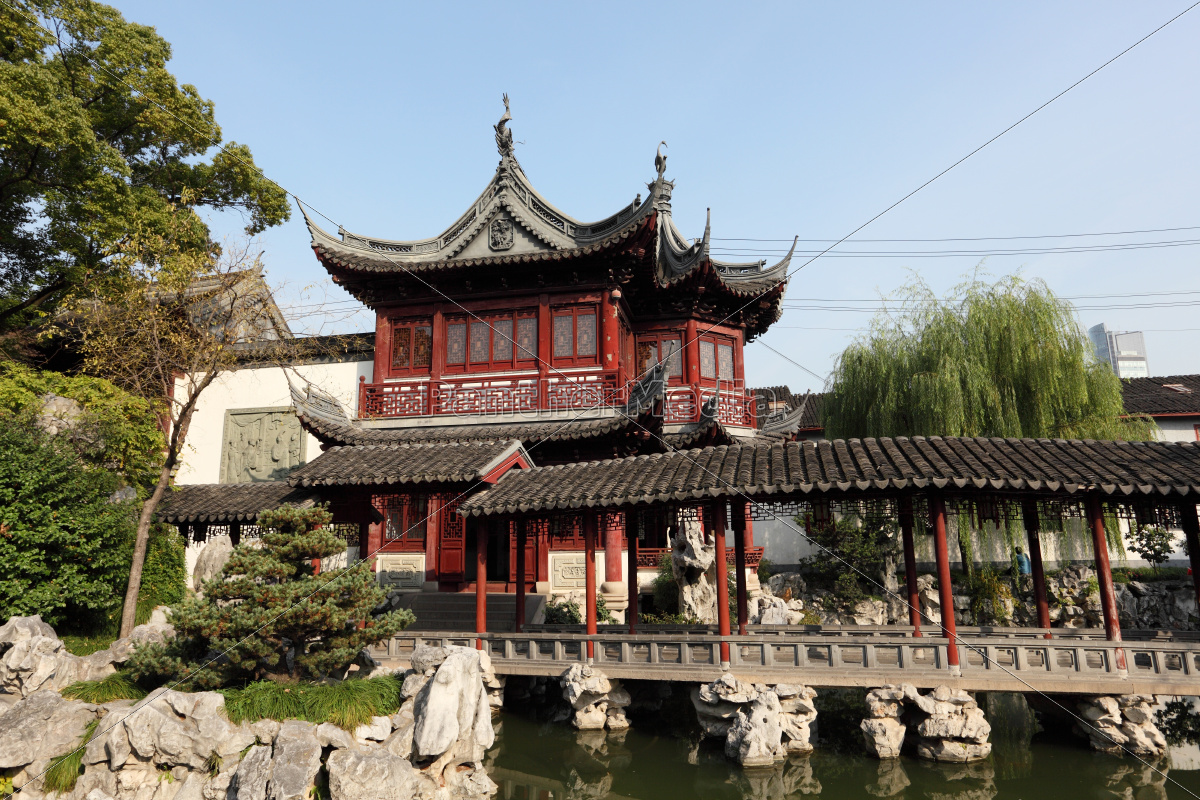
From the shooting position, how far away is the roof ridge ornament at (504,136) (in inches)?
694

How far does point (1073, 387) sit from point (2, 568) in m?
20.8

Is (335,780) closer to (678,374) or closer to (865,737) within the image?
(865,737)

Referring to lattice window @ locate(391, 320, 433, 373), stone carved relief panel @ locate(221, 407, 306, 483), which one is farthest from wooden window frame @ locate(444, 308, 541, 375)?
stone carved relief panel @ locate(221, 407, 306, 483)

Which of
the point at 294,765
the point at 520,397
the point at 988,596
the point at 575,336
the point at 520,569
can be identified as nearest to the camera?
the point at 294,765

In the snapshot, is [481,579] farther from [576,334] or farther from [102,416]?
[102,416]

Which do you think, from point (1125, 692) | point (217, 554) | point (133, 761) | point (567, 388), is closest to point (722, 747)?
point (1125, 692)

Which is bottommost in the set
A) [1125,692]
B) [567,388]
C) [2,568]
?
[1125,692]

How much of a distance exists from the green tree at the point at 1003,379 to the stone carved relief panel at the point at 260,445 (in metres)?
15.5

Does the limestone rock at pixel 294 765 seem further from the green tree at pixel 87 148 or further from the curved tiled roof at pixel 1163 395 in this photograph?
the curved tiled roof at pixel 1163 395

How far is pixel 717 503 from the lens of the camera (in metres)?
10.6

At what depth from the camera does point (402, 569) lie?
17.2 meters

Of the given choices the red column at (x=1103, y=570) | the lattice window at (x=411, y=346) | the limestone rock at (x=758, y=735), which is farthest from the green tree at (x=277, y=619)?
the red column at (x=1103, y=570)

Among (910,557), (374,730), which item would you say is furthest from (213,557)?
(910,557)

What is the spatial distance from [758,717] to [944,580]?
10.3ft
